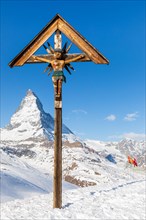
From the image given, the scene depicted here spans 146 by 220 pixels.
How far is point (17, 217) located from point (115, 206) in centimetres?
439

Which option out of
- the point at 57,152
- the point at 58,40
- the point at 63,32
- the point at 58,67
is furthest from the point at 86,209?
the point at 63,32

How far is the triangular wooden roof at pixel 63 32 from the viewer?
14.3 metres

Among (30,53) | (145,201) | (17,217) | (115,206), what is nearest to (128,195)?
(145,201)

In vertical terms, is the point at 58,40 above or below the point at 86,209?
above

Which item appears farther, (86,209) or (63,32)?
(63,32)

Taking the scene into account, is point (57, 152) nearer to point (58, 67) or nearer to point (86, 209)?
point (86, 209)

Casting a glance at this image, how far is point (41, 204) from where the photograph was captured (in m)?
16.0

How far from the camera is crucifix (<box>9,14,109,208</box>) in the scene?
14.4m

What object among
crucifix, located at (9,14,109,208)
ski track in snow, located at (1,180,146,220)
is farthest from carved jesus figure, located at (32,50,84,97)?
ski track in snow, located at (1,180,146,220)

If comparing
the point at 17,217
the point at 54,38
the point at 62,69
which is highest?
the point at 54,38

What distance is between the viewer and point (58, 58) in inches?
579

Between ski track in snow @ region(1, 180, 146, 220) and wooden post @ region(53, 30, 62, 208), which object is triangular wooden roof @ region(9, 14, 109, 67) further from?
ski track in snow @ region(1, 180, 146, 220)

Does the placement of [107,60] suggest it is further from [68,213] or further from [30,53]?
[68,213]

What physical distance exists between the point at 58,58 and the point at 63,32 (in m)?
1.10
